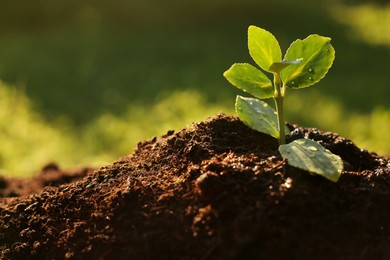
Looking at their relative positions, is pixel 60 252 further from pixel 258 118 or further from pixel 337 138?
pixel 337 138

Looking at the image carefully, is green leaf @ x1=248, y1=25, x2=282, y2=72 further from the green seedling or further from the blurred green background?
the blurred green background

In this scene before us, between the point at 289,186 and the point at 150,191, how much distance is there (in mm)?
335

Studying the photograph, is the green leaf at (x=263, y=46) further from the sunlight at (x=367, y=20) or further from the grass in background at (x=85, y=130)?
the sunlight at (x=367, y=20)

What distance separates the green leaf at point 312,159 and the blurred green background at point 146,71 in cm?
206

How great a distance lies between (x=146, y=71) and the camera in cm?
582

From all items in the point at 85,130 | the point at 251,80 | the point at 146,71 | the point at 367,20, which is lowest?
the point at 251,80

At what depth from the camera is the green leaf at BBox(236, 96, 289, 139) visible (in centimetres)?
155

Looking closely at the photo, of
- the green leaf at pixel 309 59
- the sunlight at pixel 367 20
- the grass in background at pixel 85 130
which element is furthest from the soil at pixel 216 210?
the sunlight at pixel 367 20

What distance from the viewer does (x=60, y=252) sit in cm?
144

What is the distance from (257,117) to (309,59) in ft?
0.67

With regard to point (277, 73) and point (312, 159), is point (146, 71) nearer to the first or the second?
point (277, 73)

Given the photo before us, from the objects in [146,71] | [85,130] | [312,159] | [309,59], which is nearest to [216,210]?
[312,159]

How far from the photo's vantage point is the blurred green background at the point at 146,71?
14.3 ft

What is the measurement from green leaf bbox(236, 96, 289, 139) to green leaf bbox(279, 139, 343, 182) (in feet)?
0.32
